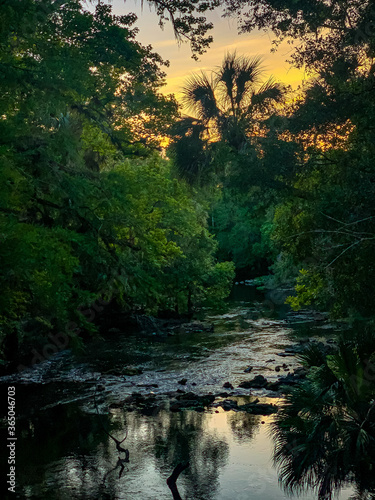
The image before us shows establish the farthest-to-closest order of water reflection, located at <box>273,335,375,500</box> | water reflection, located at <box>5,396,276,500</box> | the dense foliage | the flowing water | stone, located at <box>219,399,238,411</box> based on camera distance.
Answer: stone, located at <box>219,399,238,411</box> → the dense foliage → the flowing water → water reflection, located at <box>5,396,276,500</box> → water reflection, located at <box>273,335,375,500</box>

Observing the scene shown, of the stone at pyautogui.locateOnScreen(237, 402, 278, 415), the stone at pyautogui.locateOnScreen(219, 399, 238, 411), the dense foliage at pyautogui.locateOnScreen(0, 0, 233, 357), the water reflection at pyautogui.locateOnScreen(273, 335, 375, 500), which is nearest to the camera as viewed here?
the water reflection at pyautogui.locateOnScreen(273, 335, 375, 500)

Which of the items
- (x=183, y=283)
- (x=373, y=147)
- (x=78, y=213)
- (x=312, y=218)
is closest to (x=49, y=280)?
(x=78, y=213)

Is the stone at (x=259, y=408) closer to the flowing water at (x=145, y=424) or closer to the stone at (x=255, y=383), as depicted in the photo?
the flowing water at (x=145, y=424)

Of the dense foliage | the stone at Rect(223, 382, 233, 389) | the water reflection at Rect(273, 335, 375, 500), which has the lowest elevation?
the stone at Rect(223, 382, 233, 389)

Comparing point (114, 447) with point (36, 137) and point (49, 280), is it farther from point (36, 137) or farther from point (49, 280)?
point (36, 137)

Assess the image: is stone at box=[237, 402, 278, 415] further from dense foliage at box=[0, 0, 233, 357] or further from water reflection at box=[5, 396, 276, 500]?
dense foliage at box=[0, 0, 233, 357]

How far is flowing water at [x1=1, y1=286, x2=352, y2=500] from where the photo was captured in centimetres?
1235

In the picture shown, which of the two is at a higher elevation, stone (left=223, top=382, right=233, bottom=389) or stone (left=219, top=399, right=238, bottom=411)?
stone (left=223, top=382, right=233, bottom=389)

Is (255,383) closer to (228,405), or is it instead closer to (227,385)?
(227,385)

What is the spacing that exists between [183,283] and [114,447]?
21.1m

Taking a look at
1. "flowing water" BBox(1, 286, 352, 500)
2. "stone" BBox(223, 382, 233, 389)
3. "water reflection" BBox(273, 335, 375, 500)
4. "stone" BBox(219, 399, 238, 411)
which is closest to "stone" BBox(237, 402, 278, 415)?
"stone" BBox(219, 399, 238, 411)

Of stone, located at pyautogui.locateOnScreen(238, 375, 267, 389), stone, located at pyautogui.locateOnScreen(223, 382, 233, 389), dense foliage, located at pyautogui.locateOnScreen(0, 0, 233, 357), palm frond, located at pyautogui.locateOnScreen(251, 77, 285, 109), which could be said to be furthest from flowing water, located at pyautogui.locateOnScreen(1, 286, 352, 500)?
palm frond, located at pyautogui.locateOnScreen(251, 77, 285, 109)

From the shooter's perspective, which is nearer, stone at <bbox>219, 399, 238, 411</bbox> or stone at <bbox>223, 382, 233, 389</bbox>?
stone at <bbox>219, 399, 238, 411</bbox>

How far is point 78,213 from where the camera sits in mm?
20750
